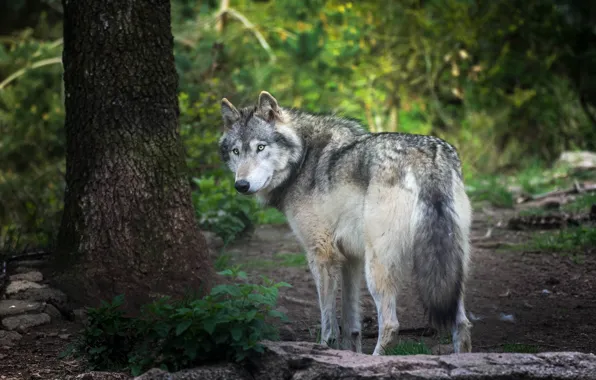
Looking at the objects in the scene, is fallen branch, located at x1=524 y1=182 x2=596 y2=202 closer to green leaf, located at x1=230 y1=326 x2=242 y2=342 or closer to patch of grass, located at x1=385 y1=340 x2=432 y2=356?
patch of grass, located at x1=385 y1=340 x2=432 y2=356

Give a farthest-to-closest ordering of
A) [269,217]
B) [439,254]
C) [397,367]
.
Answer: [269,217] < [439,254] < [397,367]

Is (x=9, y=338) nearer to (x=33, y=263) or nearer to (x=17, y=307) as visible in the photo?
(x=17, y=307)

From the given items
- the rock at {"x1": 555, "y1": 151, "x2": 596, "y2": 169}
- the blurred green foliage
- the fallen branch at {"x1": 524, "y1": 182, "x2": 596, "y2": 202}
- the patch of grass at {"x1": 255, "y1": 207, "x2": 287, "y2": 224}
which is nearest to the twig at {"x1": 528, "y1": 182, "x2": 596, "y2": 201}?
the fallen branch at {"x1": 524, "y1": 182, "x2": 596, "y2": 202}

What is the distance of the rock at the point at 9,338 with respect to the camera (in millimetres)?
4938

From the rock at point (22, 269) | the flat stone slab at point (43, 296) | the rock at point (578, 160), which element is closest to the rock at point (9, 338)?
the flat stone slab at point (43, 296)

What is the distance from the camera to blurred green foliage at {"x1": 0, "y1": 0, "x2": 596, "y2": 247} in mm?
11578

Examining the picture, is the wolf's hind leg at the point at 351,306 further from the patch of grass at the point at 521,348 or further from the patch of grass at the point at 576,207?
the patch of grass at the point at 576,207

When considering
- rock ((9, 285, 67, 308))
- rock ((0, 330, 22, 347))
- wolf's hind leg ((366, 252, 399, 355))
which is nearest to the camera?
wolf's hind leg ((366, 252, 399, 355))

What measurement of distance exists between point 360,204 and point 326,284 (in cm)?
70

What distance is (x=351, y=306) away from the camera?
5.21 m

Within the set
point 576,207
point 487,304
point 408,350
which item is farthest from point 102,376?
point 576,207

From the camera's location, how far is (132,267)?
5.54m

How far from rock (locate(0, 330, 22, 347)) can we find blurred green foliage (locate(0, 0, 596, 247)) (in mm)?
6405

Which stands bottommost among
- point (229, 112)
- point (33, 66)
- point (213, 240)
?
point (213, 240)
